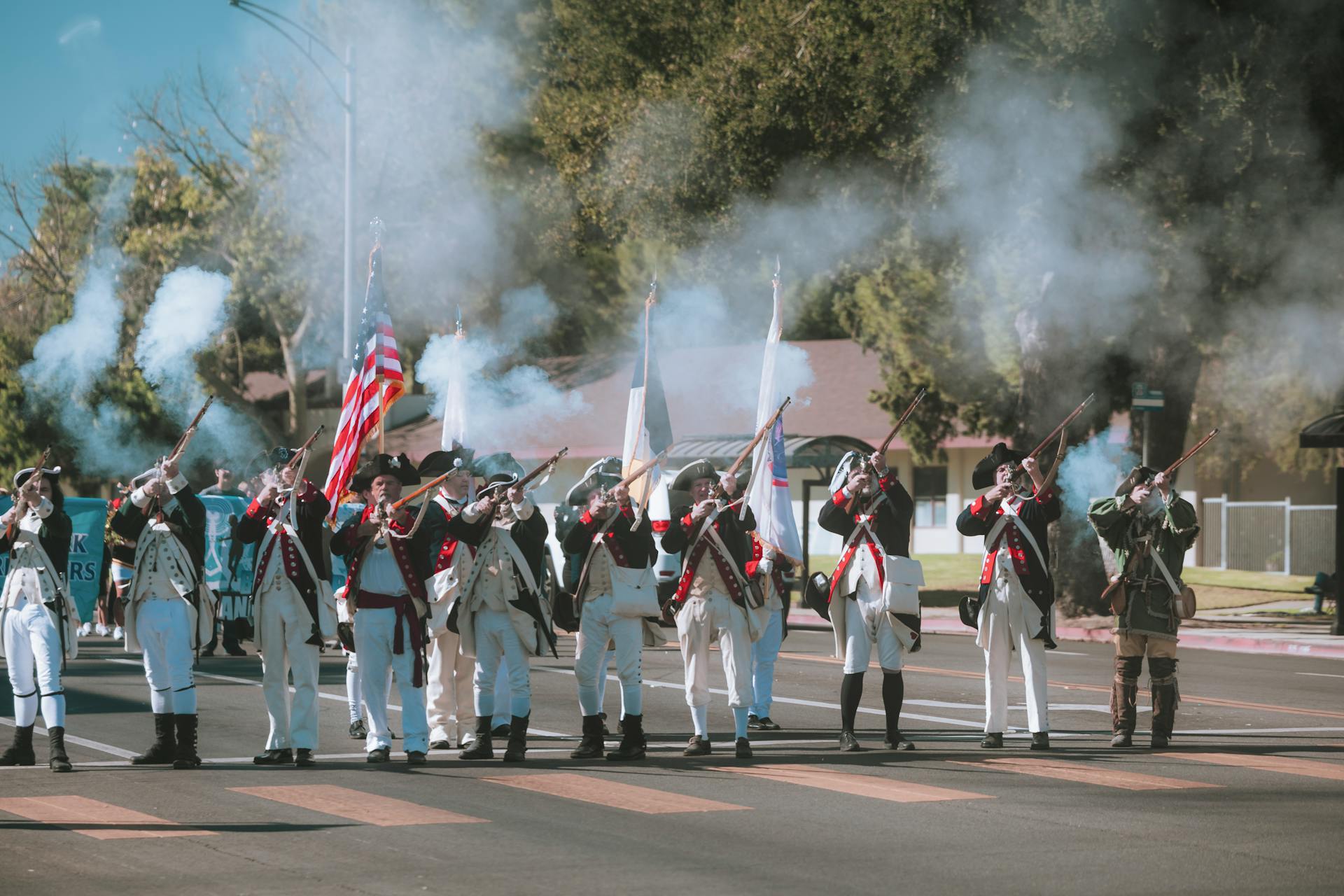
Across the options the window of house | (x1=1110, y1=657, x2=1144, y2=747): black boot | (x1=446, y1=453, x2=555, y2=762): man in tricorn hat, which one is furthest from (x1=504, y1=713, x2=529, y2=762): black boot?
the window of house

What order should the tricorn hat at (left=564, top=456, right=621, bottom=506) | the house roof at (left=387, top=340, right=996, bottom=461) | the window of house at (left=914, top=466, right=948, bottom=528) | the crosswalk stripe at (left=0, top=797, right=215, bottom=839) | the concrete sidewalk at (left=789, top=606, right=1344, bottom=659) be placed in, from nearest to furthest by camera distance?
the crosswalk stripe at (left=0, top=797, right=215, bottom=839)
the tricorn hat at (left=564, top=456, right=621, bottom=506)
the concrete sidewalk at (left=789, top=606, right=1344, bottom=659)
the house roof at (left=387, top=340, right=996, bottom=461)
the window of house at (left=914, top=466, right=948, bottom=528)

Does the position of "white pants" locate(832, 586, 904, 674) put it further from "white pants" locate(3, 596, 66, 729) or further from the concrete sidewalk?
the concrete sidewalk

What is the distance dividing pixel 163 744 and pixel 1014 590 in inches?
211

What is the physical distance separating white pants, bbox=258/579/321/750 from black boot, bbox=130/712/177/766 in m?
0.56

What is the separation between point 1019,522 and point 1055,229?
1194cm

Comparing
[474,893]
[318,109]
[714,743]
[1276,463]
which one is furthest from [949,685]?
[1276,463]

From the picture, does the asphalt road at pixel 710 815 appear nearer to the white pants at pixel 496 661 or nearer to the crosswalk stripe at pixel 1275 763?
the crosswalk stripe at pixel 1275 763

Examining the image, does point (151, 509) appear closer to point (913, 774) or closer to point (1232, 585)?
point (913, 774)

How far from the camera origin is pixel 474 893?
6633 millimetres

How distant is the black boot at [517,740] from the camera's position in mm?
10508

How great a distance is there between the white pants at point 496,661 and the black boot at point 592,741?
39 cm

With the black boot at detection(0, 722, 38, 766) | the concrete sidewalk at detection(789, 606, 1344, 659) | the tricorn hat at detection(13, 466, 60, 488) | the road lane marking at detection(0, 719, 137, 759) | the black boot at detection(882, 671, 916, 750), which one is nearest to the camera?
the black boot at detection(0, 722, 38, 766)

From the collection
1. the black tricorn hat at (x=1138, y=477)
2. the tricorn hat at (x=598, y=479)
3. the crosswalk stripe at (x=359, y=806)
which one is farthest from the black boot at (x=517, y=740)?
the black tricorn hat at (x=1138, y=477)

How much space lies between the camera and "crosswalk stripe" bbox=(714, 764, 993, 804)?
29.8 feet
